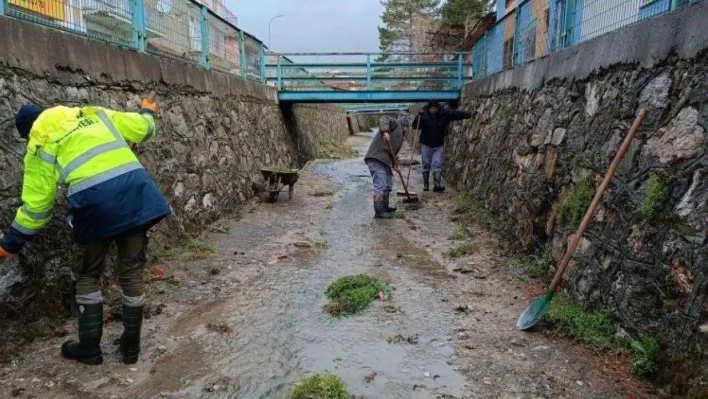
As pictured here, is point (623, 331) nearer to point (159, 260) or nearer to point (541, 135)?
point (541, 135)

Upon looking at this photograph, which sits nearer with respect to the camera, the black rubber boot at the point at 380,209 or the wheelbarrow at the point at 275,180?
the black rubber boot at the point at 380,209

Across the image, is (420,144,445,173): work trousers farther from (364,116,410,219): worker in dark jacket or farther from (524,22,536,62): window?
(524,22,536,62): window

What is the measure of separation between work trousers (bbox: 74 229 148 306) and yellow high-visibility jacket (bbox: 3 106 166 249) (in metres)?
0.37

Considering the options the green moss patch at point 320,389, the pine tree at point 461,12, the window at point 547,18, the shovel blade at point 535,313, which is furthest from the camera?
the pine tree at point 461,12

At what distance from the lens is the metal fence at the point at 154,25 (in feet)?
→ 14.8

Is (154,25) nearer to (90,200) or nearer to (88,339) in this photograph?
(90,200)

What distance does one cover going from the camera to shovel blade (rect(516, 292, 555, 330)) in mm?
3844

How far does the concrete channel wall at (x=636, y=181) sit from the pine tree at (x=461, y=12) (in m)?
18.2

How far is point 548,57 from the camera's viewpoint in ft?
20.9

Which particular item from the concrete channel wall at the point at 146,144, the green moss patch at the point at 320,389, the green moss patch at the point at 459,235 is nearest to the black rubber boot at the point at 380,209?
the green moss patch at the point at 459,235

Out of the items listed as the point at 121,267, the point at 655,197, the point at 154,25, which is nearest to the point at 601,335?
the point at 655,197

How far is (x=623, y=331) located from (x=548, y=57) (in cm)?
400

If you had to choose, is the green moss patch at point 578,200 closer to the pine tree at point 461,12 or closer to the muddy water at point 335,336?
the muddy water at point 335,336

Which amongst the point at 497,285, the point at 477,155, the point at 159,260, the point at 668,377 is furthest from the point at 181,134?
the point at 668,377
